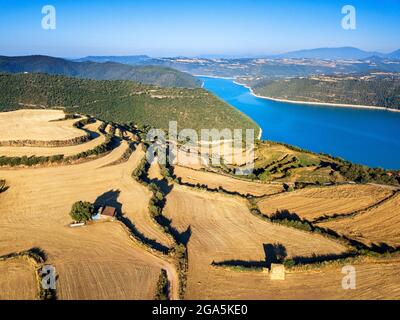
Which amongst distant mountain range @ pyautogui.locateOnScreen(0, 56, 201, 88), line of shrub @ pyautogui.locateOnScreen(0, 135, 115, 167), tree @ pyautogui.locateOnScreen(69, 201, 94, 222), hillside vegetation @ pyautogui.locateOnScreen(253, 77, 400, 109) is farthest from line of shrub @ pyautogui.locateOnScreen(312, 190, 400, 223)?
distant mountain range @ pyautogui.locateOnScreen(0, 56, 201, 88)

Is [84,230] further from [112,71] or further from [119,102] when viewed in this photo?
[112,71]

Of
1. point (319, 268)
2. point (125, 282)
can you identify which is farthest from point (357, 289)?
point (125, 282)

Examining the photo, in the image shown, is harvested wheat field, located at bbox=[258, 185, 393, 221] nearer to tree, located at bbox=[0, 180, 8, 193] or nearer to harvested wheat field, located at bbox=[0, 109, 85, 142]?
tree, located at bbox=[0, 180, 8, 193]

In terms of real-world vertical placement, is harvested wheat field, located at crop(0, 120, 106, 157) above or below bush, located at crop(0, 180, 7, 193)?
above

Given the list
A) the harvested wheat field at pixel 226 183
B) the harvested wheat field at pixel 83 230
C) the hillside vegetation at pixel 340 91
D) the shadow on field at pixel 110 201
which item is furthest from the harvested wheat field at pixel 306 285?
the hillside vegetation at pixel 340 91

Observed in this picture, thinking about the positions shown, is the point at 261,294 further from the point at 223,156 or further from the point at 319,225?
the point at 223,156

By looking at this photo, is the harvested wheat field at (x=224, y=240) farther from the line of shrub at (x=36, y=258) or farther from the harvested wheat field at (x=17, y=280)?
the harvested wheat field at (x=17, y=280)
